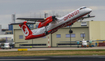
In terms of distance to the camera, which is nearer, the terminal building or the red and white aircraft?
the red and white aircraft

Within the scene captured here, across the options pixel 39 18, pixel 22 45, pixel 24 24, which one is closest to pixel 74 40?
pixel 22 45

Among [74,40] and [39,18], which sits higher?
[39,18]

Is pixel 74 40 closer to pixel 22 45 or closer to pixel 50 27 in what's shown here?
pixel 22 45

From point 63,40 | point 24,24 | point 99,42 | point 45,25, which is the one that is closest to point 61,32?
point 63,40

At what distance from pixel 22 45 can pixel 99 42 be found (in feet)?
87.5

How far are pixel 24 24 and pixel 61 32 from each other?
21220 millimetres

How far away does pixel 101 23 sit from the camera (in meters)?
68.4

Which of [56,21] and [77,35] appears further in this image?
[77,35]

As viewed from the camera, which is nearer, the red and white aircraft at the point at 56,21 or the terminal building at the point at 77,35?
the red and white aircraft at the point at 56,21

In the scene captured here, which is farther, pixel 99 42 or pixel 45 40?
pixel 45 40

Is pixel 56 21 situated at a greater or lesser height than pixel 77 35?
greater

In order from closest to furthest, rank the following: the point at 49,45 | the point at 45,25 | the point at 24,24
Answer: the point at 45,25 < the point at 24,24 < the point at 49,45

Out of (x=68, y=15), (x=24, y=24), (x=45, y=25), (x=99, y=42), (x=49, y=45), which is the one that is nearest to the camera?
(x=68, y=15)

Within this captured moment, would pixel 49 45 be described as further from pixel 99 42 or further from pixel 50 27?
pixel 50 27
